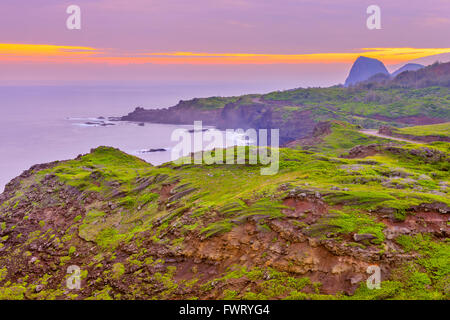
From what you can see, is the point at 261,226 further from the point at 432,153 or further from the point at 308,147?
the point at 308,147

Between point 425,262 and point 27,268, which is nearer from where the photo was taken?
point 425,262

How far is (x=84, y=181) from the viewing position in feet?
117

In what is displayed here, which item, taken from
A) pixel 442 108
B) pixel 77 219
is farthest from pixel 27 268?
pixel 442 108

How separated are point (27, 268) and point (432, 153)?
35.9 m

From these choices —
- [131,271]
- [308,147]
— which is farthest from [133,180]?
[308,147]

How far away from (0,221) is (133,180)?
13213 millimetres

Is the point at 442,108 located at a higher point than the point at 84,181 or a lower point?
higher

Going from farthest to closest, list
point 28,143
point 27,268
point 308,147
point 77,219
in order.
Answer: point 28,143, point 308,147, point 77,219, point 27,268

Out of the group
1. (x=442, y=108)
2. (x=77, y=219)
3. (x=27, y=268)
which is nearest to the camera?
(x=27, y=268)

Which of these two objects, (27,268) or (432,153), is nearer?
(27,268)

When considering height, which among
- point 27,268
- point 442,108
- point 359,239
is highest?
point 442,108

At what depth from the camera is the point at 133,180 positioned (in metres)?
34.3

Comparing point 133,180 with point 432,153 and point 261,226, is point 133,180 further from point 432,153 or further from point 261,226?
point 432,153

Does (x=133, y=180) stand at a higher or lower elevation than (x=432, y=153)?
lower
